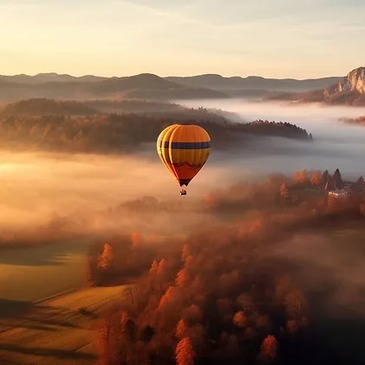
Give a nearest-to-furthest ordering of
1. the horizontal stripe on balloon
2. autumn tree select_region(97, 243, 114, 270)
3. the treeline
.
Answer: the horizontal stripe on balloon, the treeline, autumn tree select_region(97, 243, 114, 270)

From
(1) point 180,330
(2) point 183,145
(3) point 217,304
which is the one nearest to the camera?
(2) point 183,145

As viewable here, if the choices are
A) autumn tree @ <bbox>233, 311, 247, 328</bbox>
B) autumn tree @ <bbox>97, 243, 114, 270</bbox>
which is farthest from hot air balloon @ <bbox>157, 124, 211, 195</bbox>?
autumn tree @ <bbox>97, 243, 114, 270</bbox>

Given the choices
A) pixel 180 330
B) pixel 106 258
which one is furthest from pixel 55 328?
pixel 106 258

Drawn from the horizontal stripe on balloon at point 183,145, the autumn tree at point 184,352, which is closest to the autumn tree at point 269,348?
the autumn tree at point 184,352

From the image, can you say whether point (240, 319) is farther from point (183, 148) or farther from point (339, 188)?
point (339, 188)

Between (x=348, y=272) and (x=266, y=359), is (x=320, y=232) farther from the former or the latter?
(x=266, y=359)

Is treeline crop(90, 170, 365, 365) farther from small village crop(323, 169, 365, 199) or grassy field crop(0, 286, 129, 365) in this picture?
small village crop(323, 169, 365, 199)
